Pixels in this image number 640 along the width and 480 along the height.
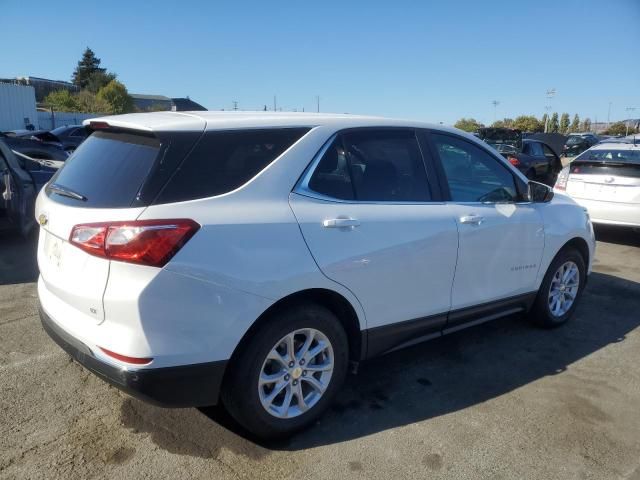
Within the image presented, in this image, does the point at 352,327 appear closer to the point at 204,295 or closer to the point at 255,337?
the point at 255,337

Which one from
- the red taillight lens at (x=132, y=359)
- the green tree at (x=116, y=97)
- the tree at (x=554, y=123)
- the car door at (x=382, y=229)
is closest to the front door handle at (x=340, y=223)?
the car door at (x=382, y=229)

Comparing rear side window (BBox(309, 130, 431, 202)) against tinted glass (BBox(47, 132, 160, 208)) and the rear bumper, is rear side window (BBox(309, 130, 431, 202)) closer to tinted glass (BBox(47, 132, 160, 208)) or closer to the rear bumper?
tinted glass (BBox(47, 132, 160, 208))

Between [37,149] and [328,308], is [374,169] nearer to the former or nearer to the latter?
[328,308]

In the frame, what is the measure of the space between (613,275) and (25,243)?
7.48 metres

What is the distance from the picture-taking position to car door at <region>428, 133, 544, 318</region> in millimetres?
3625

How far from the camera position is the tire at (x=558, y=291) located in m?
4.48

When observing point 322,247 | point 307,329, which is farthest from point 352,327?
point 322,247

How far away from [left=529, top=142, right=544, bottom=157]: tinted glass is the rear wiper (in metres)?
14.4

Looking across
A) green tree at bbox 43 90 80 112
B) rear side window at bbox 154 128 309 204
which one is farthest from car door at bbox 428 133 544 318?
green tree at bbox 43 90 80 112

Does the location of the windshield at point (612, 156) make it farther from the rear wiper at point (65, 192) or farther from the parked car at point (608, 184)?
the rear wiper at point (65, 192)

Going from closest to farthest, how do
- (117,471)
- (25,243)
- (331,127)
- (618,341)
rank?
1. (117,471)
2. (331,127)
3. (618,341)
4. (25,243)

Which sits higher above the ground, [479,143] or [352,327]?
[479,143]

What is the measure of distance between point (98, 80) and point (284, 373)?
82825 mm

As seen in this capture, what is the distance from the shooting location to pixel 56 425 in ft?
9.64
